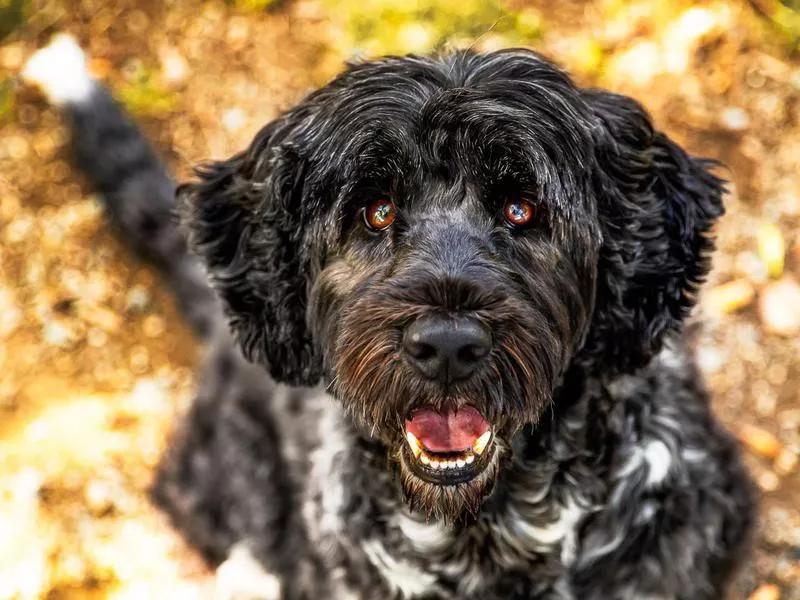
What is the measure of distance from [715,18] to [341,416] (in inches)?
122

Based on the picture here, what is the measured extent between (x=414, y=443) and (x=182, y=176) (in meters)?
2.91

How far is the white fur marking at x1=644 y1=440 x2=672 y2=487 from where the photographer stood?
3.07 m

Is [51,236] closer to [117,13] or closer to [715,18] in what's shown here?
[117,13]

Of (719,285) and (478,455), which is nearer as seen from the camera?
(478,455)

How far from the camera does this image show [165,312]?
488cm

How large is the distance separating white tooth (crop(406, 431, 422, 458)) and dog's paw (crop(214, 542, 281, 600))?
5.55 ft

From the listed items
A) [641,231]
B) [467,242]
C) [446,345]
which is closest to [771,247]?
[641,231]

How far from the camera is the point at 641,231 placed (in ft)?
9.30

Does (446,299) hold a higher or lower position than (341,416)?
higher

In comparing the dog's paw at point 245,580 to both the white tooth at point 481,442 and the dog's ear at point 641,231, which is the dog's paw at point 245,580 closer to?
the white tooth at point 481,442

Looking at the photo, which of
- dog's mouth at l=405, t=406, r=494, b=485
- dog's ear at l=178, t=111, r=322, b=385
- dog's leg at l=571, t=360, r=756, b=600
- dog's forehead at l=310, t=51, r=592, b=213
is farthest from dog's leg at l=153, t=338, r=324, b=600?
dog's forehead at l=310, t=51, r=592, b=213

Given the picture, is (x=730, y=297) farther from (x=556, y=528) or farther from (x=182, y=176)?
(x=182, y=176)

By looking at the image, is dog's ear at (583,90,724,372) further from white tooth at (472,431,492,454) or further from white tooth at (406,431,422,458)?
white tooth at (406,431,422,458)

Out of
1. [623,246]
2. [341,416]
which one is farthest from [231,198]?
[623,246]
